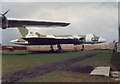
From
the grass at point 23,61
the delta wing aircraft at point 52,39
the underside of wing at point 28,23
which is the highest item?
the underside of wing at point 28,23

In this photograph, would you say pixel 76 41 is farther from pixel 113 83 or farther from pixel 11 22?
pixel 113 83

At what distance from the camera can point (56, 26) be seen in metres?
16.7

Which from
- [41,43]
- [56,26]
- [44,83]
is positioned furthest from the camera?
[41,43]

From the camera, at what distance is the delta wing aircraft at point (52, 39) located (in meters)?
33.0

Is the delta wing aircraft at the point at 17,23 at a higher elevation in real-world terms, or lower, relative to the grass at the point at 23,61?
higher

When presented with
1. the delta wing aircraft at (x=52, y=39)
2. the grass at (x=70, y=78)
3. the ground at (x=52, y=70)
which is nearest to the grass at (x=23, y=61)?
the ground at (x=52, y=70)

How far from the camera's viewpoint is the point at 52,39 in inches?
1363

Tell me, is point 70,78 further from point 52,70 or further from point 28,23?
point 28,23

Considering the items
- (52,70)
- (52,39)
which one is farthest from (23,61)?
(52,39)

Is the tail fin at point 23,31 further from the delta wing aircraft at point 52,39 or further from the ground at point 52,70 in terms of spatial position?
the ground at point 52,70

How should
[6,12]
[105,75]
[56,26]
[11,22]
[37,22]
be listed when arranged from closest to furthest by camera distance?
[105,75], [6,12], [11,22], [37,22], [56,26]

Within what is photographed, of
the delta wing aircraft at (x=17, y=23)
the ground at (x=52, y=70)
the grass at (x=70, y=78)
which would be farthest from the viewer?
the delta wing aircraft at (x=17, y=23)

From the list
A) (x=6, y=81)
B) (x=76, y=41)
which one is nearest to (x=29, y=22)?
(x=6, y=81)

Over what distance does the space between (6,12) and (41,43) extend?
23.1 metres
